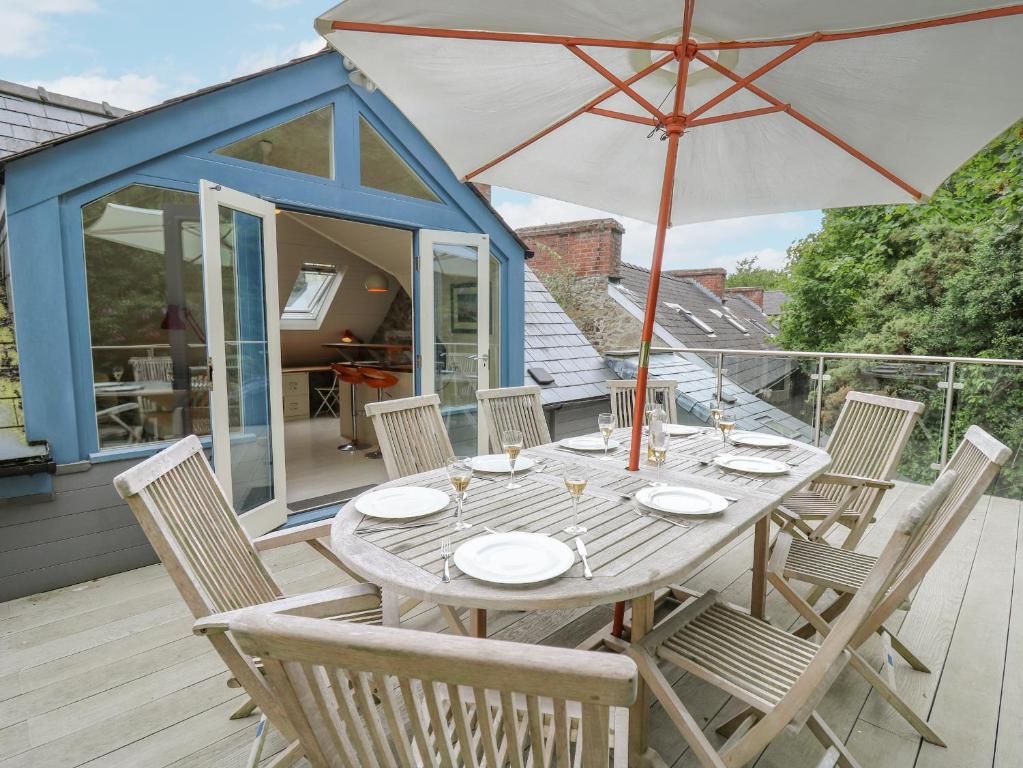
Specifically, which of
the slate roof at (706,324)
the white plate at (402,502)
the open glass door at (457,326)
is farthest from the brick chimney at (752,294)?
the white plate at (402,502)

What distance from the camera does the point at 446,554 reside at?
141 cm

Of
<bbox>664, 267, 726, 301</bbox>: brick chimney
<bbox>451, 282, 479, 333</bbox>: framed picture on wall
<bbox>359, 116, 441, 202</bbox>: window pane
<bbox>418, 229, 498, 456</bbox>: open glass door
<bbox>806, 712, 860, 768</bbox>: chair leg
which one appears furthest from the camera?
<bbox>664, 267, 726, 301</bbox>: brick chimney

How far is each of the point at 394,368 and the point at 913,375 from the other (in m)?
5.08

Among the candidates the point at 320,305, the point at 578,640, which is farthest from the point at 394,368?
the point at 578,640

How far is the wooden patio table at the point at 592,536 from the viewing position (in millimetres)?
1265

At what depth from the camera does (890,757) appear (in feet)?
5.69

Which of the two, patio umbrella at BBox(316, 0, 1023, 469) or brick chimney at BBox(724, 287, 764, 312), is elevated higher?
brick chimney at BBox(724, 287, 764, 312)

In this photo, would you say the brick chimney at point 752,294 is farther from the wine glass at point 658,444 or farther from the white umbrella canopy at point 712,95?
the wine glass at point 658,444

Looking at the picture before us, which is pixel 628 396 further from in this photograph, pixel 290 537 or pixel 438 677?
pixel 438 677

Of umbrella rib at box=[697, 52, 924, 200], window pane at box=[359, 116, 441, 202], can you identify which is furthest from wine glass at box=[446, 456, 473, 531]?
window pane at box=[359, 116, 441, 202]

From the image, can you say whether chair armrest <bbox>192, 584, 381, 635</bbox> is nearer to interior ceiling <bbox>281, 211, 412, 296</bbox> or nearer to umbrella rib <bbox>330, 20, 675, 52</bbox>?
umbrella rib <bbox>330, 20, 675, 52</bbox>

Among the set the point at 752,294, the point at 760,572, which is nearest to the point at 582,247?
A: the point at 760,572

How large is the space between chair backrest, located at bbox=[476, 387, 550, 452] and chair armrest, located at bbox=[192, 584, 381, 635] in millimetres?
1564

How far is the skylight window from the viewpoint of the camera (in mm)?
7660
